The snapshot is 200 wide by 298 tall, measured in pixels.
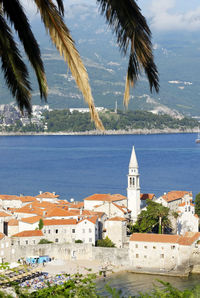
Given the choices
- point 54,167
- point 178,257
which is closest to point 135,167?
point 178,257

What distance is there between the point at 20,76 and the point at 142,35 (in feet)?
3.85

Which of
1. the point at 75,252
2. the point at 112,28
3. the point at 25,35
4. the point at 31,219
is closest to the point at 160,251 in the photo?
the point at 75,252

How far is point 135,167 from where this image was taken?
3769 cm

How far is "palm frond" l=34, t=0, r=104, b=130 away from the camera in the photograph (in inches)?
152

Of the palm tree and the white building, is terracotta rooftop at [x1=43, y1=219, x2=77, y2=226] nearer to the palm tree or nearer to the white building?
the white building

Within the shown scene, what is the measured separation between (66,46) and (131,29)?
0.44 metres

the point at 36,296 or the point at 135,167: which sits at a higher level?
the point at 135,167

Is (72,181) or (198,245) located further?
(72,181)

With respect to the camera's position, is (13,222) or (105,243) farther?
(13,222)

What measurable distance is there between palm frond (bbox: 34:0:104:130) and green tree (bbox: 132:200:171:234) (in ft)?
96.6

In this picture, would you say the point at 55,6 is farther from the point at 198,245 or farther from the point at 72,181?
the point at 72,181

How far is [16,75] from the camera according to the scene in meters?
4.69

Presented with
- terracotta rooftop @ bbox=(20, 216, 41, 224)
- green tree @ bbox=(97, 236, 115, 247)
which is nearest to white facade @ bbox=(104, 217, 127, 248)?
green tree @ bbox=(97, 236, 115, 247)

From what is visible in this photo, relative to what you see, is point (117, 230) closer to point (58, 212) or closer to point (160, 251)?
point (160, 251)
